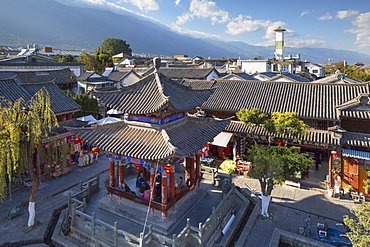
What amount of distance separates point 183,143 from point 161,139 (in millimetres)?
1036

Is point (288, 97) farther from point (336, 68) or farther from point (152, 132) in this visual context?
point (336, 68)

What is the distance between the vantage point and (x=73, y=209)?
462 inches

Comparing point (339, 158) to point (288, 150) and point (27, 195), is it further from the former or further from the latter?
point (27, 195)

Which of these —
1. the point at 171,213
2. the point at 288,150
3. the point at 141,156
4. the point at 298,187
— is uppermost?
the point at 141,156

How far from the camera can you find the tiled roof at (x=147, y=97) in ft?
37.6

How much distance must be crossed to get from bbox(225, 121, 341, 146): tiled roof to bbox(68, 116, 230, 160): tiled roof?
7.83m

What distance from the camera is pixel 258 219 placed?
14.4 m

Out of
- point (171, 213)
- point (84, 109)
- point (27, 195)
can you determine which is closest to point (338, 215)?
point (171, 213)

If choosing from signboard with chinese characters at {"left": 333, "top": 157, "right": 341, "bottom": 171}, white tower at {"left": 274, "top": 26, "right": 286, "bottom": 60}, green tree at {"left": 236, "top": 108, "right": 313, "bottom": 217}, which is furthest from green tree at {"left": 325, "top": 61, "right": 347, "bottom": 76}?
green tree at {"left": 236, "top": 108, "right": 313, "bottom": 217}

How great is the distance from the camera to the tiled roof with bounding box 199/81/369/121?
64.0ft

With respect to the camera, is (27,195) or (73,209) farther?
(27,195)

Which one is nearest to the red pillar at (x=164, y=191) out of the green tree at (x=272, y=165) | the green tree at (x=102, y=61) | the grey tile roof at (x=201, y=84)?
the green tree at (x=272, y=165)

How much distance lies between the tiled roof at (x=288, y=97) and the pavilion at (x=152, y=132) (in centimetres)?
986

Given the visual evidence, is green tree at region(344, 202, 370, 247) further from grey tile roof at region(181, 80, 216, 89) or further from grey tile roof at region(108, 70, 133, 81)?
grey tile roof at region(108, 70, 133, 81)
